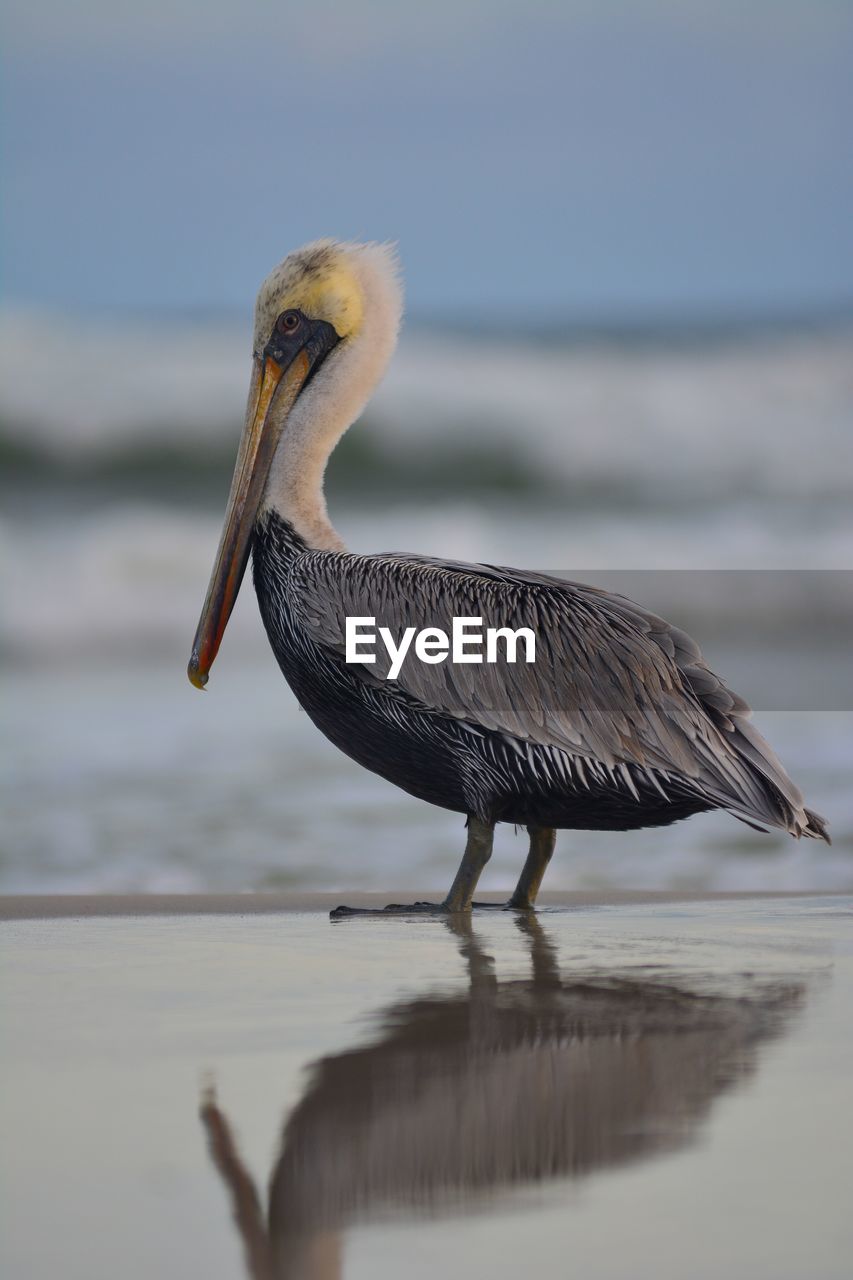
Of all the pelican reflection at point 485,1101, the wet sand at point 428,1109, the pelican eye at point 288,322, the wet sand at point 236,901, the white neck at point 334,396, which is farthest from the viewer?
the pelican eye at point 288,322

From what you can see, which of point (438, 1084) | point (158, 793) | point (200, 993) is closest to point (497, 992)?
point (200, 993)

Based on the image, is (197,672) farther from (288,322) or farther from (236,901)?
(288,322)

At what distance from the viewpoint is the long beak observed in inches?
223

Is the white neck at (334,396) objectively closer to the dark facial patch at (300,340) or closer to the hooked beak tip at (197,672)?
the dark facial patch at (300,340)

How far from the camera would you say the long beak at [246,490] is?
568cm

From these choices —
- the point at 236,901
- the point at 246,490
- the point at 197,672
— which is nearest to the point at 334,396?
the point at 246,490

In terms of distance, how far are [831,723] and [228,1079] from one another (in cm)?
754

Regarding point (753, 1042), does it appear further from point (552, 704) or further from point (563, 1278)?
point (552, 704)

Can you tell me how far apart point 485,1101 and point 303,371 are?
3.74 metres

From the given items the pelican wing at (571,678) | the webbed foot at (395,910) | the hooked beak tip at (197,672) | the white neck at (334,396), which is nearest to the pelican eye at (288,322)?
the white neck at (334,396)

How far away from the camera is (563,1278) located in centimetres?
177

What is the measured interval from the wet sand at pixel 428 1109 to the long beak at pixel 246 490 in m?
1.72

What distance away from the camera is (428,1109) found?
96.3 inches

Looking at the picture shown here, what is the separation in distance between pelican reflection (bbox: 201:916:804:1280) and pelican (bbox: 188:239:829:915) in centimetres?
145
